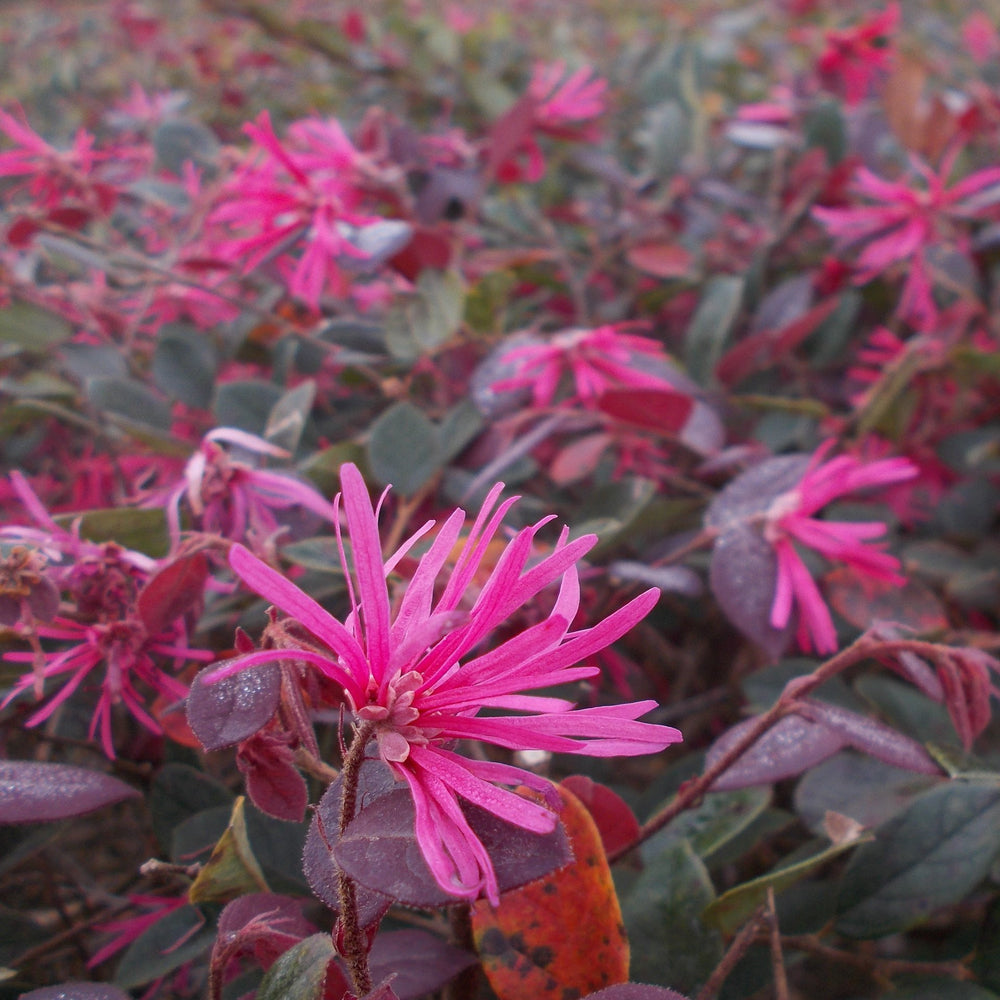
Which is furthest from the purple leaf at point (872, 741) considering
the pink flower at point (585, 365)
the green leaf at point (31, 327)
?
the green leaf at point (31, 327)

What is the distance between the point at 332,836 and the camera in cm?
35

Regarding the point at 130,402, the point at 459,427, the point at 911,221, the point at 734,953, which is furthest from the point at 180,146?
the point at 734,953

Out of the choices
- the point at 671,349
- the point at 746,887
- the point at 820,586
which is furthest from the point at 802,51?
the point at 746,887

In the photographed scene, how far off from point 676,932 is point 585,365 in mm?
456

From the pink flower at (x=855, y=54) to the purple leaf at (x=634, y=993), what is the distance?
1227 mm

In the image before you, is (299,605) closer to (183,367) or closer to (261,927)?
(261,927)

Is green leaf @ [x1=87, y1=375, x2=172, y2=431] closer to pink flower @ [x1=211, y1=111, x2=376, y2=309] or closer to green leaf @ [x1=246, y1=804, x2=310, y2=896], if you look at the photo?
pink flower @ [x1=211, y1=111, x2=376, y2=309]

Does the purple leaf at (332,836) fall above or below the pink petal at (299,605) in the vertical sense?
below

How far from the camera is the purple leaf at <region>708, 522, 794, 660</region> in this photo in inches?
23.6

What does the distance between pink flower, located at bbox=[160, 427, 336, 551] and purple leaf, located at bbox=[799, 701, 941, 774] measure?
1.10 ft

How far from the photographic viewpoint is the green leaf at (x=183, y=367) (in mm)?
795

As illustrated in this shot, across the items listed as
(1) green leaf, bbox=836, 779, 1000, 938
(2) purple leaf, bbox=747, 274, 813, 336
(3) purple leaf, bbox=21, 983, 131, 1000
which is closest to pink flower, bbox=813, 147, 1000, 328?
(2) purple leaf, bbox=747, 274, 813, 336

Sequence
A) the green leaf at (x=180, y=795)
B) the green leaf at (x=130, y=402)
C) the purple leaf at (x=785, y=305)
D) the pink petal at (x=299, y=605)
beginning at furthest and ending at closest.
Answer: the purple leaf at (x=785, y=305) < the green leaf at (x=130, y=402) < the green leaf at (x=180, y=795) < the pink petal at (x=299, y=605)

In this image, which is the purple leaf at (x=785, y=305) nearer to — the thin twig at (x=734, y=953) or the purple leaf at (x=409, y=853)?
the thin twig at (x=734, y=953)
